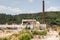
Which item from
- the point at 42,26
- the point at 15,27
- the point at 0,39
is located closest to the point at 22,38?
the point at 0,39

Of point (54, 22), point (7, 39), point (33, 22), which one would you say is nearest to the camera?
point (7, 39)

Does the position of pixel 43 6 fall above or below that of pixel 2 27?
above

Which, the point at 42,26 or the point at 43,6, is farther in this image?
the point at 43,6

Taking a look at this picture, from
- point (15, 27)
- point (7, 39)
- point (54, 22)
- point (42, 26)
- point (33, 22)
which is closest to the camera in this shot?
point (7, 39)

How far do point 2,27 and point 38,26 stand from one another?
364 inches

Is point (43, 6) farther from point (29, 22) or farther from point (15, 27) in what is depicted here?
point (15, 27)

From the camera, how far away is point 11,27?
5581cm

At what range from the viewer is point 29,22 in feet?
210

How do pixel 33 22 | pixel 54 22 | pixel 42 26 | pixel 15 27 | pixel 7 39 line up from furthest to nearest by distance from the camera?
pixel 54 22 → pixel 33 22 → pixel 42 26 → pixel 15 27 → pixel 7 39

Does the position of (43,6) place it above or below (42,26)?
above

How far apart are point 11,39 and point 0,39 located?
4.06ft

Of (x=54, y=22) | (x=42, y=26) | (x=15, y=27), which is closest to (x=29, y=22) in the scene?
(x=42, y=26)

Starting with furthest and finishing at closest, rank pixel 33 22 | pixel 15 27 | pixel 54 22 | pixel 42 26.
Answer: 1. pixel 54 22
2. pixel 33 22
3. pixel 42 26
4. pixel 15 27

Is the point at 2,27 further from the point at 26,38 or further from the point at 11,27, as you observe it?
the point at 26,38
